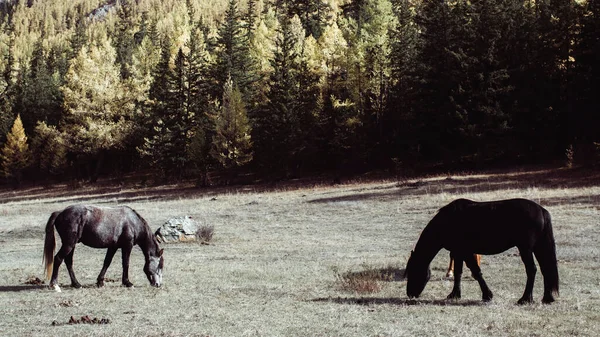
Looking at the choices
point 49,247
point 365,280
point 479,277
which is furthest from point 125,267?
point 479,277

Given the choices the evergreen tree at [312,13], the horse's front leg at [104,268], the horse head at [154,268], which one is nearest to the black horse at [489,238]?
the horse head at [154,268]

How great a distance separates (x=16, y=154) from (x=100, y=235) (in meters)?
73.5

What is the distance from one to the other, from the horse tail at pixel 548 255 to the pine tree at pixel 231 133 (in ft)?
152

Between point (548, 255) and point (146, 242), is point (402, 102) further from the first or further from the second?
point (548, 255)

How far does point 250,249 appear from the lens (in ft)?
68.1

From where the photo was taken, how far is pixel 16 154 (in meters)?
77.6

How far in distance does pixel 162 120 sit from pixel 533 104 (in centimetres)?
3776

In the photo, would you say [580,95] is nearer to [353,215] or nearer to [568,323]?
[353,215]

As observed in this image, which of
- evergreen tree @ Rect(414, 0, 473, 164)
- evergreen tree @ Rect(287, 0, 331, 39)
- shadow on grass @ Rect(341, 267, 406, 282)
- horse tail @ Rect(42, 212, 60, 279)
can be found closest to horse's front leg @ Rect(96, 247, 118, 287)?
horse tail @ Rect(42, 212, 60, 279)

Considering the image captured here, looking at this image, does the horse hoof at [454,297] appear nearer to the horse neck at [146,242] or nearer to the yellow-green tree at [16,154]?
the horse neck at [146,242]

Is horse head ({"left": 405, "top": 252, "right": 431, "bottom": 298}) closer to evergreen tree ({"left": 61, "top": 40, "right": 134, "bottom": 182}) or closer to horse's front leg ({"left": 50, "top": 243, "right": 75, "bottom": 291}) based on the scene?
horse's front leg ({"left": 50, "top": 243, "right": 75, "bottom": 291})

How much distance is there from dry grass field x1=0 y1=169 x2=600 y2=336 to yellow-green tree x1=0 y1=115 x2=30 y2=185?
51442 millimetres

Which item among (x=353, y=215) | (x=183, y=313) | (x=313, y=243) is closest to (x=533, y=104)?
(x=353, y=215)

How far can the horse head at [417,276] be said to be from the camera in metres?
10.8
